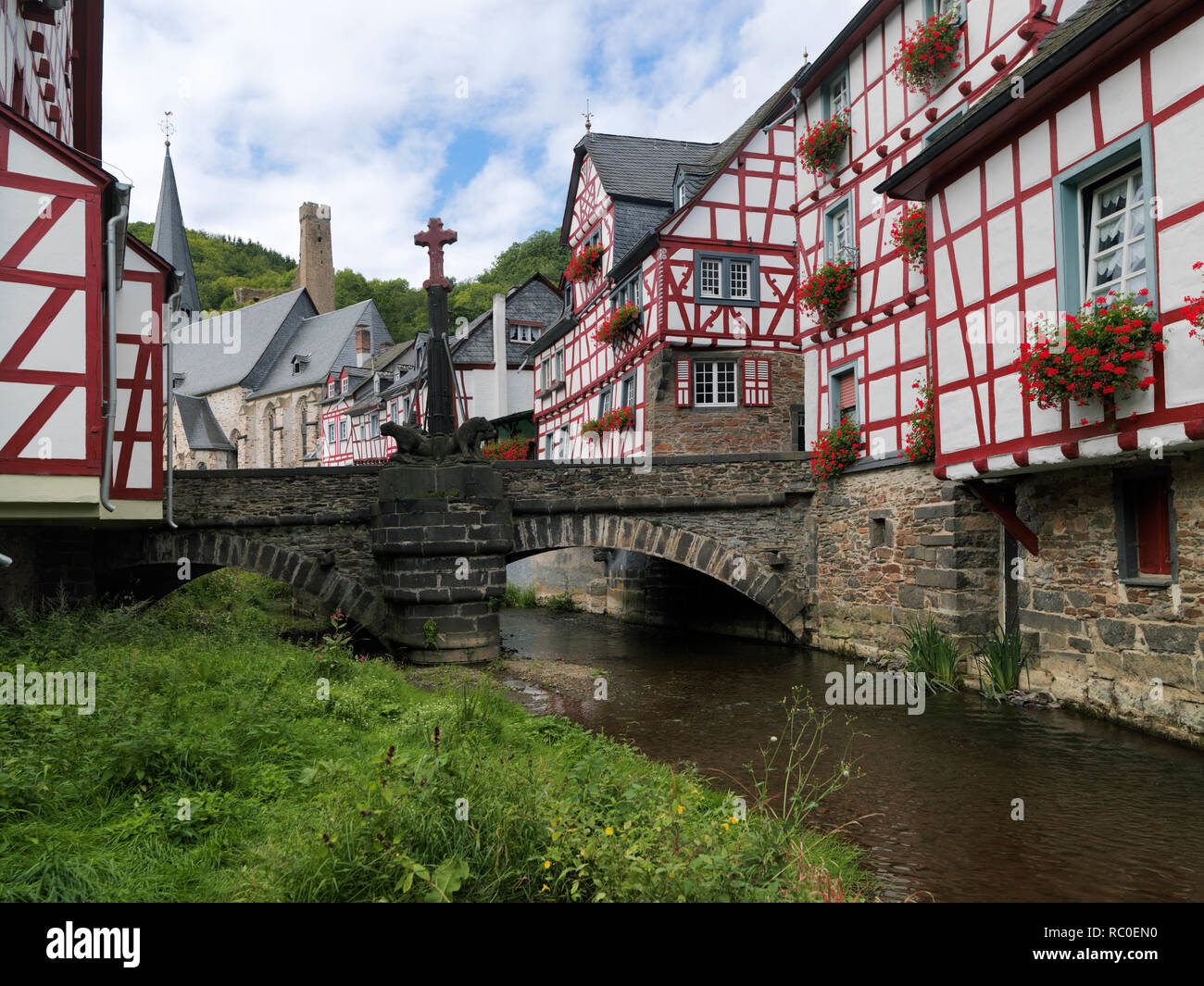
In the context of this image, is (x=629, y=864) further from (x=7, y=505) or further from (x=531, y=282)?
(x=531, y=282)

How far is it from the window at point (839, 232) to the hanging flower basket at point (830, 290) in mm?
178

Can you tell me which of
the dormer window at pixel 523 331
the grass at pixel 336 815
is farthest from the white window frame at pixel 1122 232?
the dormer window at pixel 523 331

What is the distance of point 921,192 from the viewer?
1088 centimetres

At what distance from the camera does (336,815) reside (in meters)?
3.96

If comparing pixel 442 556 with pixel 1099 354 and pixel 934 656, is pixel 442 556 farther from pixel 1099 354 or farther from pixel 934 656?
pixel 1099 354

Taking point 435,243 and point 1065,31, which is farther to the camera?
point 435,243

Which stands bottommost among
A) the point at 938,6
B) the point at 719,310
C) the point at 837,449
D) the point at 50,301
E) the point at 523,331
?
the point at 837,449

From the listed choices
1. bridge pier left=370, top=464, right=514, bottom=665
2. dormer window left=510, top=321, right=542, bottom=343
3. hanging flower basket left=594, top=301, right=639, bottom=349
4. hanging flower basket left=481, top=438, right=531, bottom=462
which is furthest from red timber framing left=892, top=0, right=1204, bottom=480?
dormer window left=510, top=321, right=542, bottom=343

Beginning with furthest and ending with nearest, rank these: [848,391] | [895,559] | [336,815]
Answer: [848,391], [895,559], [336,815]

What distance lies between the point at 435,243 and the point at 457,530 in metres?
4.18

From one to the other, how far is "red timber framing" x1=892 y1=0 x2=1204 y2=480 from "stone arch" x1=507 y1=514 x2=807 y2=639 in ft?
15.2

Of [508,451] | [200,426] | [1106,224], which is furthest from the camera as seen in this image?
[200,426]

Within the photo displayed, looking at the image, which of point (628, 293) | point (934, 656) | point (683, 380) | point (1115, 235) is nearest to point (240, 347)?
point (628, 293)

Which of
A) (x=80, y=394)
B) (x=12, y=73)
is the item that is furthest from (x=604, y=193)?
(x=80, y=394)
